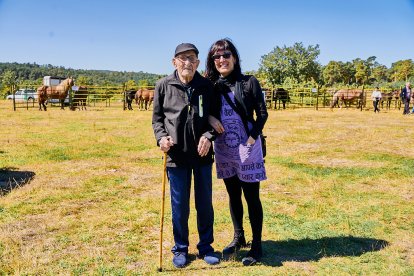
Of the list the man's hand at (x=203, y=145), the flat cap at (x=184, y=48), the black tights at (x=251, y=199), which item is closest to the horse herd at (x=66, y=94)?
the black tights at (x=251, y=199)

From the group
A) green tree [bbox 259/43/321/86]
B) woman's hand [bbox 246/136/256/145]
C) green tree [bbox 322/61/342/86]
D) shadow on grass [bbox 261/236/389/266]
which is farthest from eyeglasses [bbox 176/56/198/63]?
green tree [bbox 322/61/342/86]

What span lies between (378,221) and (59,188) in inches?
192

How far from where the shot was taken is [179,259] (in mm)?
3379

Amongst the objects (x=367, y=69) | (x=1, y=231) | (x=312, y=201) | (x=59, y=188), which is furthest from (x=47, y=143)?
(x=367, y=69)

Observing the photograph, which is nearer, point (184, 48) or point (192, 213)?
point (184, 48)

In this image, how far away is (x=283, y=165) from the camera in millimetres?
7828

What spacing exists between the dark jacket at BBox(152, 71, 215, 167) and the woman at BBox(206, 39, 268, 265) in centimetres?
12

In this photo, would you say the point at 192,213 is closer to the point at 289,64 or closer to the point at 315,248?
the point at 315,248

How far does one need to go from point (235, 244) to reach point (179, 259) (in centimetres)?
62

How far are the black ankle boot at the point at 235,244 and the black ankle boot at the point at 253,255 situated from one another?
0.24 m

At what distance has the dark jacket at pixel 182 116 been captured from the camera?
3156 millimetres

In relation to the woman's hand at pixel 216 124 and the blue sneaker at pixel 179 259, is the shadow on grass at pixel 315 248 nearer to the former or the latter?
the blue sneaker at pixel 179 259

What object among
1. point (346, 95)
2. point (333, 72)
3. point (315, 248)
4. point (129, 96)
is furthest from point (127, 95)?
point (333, 72)

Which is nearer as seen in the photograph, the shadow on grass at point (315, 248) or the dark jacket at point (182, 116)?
the dark jacket at point (182, 116)
